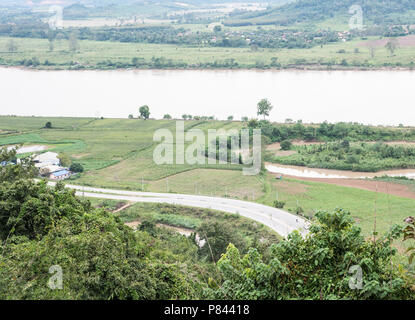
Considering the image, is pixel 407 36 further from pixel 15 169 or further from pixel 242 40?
pixel 15 169

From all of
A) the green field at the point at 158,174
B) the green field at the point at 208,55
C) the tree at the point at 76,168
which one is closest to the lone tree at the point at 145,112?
the green field at the point at 158,174

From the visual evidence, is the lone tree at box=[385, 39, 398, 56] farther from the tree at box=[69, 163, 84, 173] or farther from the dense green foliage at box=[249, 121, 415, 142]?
the tree at box=[69, 163, 84, 173]

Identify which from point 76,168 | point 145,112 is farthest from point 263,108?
point 76,168

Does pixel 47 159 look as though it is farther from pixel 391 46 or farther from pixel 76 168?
pixel 391 46

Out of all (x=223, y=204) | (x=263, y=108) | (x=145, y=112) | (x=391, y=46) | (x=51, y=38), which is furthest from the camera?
(x=51, y=38)

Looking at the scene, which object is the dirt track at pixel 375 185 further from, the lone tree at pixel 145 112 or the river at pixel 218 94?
the lone tree at pixel 145 112
